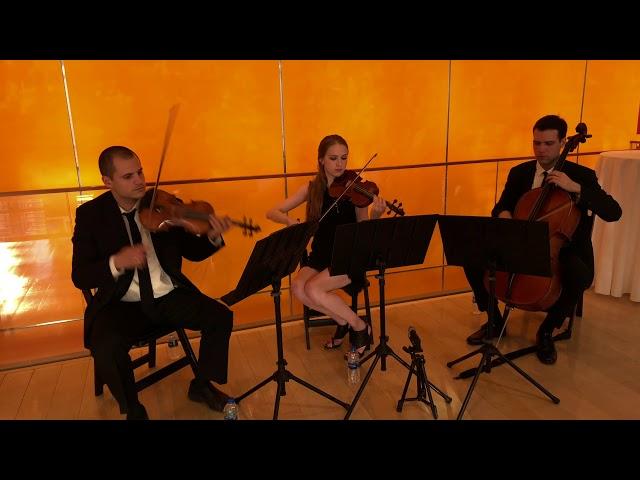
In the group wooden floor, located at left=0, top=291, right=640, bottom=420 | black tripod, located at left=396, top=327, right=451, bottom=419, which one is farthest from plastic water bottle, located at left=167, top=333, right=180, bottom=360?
black tripod, located at left=396, top=327, right=451, bottom=419

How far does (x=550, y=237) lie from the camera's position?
8.34 feet

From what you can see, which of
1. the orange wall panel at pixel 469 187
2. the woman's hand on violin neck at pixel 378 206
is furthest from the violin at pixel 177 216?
the orange wall panel at pixel 469 187

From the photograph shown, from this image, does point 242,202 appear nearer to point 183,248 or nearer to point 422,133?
point 183,248

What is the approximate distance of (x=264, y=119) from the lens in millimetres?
5801

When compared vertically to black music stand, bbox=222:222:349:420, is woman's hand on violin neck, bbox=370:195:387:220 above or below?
above

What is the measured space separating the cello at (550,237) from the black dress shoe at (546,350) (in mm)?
263

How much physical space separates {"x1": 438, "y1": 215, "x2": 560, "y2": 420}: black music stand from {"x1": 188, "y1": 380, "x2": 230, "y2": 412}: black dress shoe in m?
1.12

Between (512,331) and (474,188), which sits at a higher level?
(474,188)

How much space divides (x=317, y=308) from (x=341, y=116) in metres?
3.33

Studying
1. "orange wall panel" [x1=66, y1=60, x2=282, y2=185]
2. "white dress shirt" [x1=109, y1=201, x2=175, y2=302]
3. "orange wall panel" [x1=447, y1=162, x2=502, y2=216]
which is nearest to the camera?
"white dress shirt" [x1=109, y1=201, x2=175, y2=302]

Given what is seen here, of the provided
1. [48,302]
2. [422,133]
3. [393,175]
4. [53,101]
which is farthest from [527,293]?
[53,101]

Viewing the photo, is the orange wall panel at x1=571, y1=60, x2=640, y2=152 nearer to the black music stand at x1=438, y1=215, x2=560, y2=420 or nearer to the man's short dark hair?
the black music stand at x1=438, y1=215, x2=560, y2=420

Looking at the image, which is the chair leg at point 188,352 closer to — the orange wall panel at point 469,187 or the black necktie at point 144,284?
the black necktie at point 144,284

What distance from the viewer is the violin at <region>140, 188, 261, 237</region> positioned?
2.22 meters
